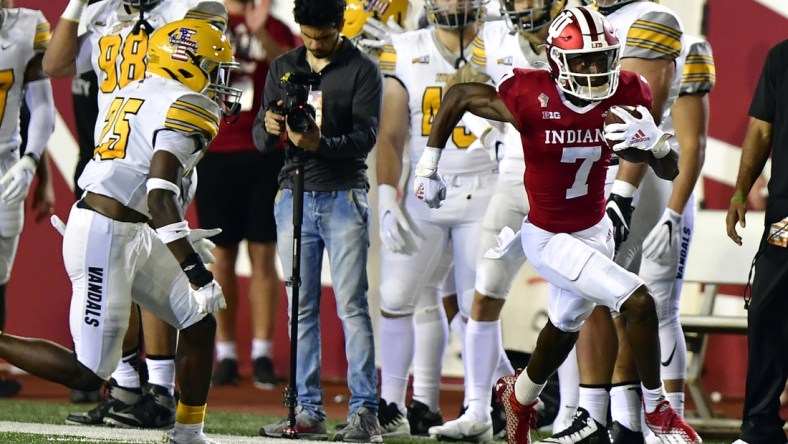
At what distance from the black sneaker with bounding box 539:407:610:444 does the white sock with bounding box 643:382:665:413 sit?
0.44m

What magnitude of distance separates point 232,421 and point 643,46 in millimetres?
2483

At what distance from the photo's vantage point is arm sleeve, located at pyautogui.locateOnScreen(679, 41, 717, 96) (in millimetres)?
5789

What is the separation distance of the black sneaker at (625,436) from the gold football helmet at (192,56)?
192 centimetres

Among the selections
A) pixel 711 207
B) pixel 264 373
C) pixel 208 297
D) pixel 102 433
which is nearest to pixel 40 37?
pixel 102 433

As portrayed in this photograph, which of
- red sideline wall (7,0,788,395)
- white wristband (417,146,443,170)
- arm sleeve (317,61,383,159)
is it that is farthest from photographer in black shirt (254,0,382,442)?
red sideline wall (7,0,788,395)

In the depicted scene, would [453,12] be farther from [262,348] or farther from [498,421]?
[262,348]

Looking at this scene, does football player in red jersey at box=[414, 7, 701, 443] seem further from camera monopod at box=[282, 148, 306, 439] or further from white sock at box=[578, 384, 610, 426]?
camera monopod at box=[282, 148, 306, 439]

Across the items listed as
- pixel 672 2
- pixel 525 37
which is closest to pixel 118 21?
pixel 525 37

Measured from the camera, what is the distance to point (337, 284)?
557 centimetres

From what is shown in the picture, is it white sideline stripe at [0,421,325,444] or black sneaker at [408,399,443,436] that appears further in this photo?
black sneaker at [408,399,443,436]

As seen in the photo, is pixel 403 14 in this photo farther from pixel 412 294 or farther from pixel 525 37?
pixel 412 294

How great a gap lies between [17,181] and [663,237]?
9.16ft

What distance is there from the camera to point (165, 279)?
4.90 m

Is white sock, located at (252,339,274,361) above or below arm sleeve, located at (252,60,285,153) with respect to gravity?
below
